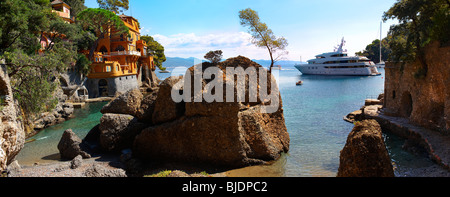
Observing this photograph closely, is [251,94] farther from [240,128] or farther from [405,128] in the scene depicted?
[405,128]

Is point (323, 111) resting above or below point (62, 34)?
below

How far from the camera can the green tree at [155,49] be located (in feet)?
210

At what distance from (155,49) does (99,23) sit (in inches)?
868

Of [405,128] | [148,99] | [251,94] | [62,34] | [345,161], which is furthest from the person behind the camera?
[62,34]

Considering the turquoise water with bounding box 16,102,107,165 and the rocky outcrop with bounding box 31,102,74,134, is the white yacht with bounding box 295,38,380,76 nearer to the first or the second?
the turquoise water with bounding box 16,102,107,165

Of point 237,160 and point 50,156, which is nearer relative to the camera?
point 237,160

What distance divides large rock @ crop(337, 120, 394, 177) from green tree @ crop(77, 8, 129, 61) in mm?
42515

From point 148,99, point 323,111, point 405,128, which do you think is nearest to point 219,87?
point 148,99

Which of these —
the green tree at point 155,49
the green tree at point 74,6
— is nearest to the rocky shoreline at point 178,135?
the green tree at point 74,6

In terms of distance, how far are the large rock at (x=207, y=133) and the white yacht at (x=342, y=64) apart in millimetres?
74374

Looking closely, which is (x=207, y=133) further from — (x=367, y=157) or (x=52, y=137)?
(x=52, y=137)

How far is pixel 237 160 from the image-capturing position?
12.9 meters

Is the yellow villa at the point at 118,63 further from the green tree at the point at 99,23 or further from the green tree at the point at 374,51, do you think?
the green tree at the point at 374,51
